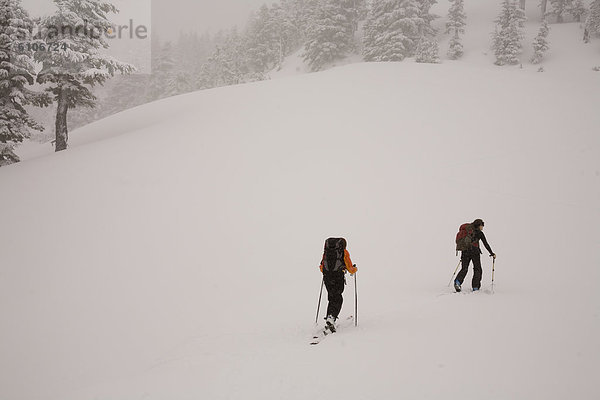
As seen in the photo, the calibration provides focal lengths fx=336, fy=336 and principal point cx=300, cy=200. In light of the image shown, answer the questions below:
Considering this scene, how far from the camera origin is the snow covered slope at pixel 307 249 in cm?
512

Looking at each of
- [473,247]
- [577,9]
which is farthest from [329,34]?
[473,247]

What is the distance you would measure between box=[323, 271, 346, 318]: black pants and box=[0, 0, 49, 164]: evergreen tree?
21546mm

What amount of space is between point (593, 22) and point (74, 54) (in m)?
54.3

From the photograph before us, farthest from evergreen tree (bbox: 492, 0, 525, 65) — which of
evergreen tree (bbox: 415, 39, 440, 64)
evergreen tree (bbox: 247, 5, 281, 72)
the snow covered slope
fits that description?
evergreen tree (bbox: 247, 5, 281, 72)

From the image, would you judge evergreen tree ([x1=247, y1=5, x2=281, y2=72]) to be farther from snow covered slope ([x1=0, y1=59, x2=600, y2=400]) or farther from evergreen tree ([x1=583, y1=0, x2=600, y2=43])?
evergreen tree ([x1=583, y1=0, x2=600, y2=43])

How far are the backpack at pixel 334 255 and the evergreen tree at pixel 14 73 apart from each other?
21436 millimetres

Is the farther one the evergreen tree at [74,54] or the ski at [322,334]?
the evergreen tree at [74,54]

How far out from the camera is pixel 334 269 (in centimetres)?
639

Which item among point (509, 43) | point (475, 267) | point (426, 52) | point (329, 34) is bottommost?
point (475, 267)

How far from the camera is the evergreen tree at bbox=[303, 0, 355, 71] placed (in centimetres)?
4650

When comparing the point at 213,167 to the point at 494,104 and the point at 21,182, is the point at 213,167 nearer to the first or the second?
the point at 21,182

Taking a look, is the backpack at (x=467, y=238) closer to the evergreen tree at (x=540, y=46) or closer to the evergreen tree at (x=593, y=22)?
the evergreen tree at (x=540, y=46)

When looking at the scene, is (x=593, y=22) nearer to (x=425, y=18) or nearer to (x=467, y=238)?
(x=425, y=18)

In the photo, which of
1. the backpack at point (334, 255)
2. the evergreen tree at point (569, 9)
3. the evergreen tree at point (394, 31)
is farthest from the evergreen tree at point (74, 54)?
the evergreen tree at point (569, 9)
